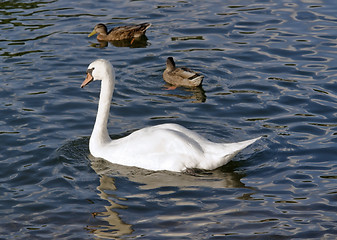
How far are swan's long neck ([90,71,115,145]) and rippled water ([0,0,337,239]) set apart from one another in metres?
0.36

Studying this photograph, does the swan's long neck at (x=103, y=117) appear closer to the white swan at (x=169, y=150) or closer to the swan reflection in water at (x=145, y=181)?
the white swan at (x=169, y=150)

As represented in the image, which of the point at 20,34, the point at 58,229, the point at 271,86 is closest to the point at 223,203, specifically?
the point at 58,229

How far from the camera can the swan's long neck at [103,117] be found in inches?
448

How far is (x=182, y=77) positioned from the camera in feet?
47.8

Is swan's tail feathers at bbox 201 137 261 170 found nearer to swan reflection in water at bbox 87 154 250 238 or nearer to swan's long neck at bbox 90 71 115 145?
swan reflection in water at bbox 87 154 250 238

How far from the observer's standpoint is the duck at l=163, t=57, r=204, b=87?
1443 cm

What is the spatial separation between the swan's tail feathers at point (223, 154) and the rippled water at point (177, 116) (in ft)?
0.60

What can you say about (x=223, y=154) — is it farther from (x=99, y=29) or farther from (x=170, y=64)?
(x=99, y=29)

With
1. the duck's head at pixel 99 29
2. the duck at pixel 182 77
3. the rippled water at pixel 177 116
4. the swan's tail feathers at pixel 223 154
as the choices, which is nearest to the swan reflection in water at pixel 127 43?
the rippled water at pixel 177 116

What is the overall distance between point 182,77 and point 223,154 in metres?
4.45

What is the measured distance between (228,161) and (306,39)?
7010 millimetres

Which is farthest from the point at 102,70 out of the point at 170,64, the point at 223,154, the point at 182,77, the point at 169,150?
the point at 170,64

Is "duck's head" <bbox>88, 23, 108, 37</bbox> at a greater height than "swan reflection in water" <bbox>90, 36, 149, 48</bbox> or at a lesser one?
greater

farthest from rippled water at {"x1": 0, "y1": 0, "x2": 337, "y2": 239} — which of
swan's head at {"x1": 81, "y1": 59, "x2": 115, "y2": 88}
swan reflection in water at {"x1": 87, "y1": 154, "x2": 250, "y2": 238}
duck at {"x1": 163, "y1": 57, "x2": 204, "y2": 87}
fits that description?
swan's head at {"x1": 81, "y1": 59, "x2": 115, "y2": 88}
